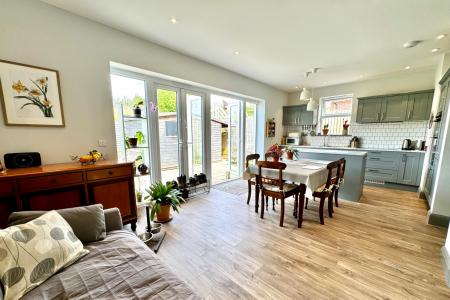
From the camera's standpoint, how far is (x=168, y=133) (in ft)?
11.0

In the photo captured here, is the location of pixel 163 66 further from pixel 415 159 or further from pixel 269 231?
pixel 415 159

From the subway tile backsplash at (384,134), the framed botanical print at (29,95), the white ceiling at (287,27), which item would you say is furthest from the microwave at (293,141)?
the framed botanical print at (29,95)

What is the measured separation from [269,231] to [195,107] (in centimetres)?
269

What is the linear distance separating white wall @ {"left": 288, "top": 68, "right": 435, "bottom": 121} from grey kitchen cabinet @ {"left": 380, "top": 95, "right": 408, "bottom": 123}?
1.04 ft

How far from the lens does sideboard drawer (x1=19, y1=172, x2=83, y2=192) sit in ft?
5.17

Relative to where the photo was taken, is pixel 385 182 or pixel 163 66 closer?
pixel 163 66

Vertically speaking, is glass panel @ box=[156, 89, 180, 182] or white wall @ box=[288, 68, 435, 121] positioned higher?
white wall @ box=[288, 68, 435, 121]

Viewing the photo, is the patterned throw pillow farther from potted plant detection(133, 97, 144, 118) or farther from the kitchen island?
the kitchen island

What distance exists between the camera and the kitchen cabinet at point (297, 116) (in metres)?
5.59

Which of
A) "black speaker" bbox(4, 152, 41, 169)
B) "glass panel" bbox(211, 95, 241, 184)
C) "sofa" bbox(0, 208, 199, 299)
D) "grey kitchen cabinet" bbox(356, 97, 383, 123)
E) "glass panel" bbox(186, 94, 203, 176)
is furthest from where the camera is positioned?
"grey kitchen cabinet" bbox(356, 97, 383, 123)

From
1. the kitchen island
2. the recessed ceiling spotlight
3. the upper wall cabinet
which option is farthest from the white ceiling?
the kitchen island

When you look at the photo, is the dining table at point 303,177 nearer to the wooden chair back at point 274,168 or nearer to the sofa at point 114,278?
the wooden chair back at point 274,168

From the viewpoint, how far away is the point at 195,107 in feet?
12.3

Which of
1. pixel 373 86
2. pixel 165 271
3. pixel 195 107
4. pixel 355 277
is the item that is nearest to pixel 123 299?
pixel 165 271
